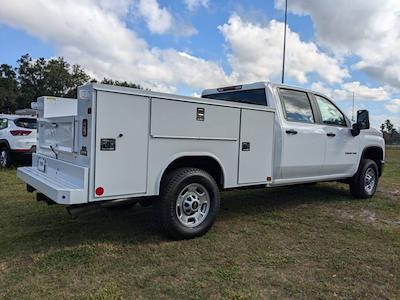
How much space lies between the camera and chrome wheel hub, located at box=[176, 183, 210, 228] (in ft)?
14.9

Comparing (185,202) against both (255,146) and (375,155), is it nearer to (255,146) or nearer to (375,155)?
(255,146)

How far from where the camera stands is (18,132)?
35.7ft

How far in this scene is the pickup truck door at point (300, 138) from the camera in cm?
573

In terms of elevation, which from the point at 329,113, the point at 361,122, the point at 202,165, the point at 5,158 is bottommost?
the point at 5,158

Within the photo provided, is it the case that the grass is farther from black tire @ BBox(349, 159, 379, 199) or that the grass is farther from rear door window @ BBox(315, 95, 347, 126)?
rear door window @ BBox(315, 95, 347, 126)

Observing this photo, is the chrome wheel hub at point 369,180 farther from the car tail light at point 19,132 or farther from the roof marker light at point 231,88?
the car tail light at point 19,132

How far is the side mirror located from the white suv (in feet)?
27.9

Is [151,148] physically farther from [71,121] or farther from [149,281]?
[149,281]

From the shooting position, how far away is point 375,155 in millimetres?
8023

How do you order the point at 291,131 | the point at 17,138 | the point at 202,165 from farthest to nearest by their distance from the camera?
the point at 17,138 → the point at 291,131 → the point at 202,165

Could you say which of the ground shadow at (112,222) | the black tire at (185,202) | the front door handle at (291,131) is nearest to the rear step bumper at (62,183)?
the ground shadow at (112,222)

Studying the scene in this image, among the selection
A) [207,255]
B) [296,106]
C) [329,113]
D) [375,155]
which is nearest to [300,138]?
[296,106]

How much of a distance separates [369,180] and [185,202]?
4.84 m

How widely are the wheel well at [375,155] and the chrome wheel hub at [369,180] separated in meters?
0.31
